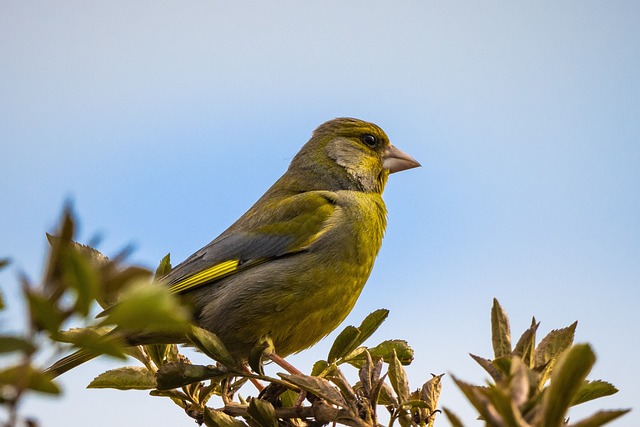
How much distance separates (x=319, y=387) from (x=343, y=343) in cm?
51

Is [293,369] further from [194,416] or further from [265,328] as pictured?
[194,416]

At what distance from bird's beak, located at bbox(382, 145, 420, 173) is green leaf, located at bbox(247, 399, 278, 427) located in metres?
3.42

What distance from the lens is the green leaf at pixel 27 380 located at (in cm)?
84

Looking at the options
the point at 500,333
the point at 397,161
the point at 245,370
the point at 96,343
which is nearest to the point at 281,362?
the point at 245,370

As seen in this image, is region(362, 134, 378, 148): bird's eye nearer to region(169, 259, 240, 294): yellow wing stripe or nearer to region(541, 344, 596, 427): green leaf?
region(169, 259, 240, 294): yellow wing stripe

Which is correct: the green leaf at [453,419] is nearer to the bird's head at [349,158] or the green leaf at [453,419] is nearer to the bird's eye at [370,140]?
the bird's head at [349,158]

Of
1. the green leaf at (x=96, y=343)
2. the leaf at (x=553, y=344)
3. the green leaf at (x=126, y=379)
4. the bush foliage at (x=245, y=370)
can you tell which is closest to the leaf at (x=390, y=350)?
the bush foliage at (x=245, y=370)

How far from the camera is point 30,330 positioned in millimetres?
829

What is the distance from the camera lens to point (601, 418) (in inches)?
48.3

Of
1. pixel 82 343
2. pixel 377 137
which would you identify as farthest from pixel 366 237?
pixel 82 343

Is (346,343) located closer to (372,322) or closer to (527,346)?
(372,322)

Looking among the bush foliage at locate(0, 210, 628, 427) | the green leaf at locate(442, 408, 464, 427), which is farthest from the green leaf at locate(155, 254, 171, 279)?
the green leaf at locate(442, 408, 464, 427)

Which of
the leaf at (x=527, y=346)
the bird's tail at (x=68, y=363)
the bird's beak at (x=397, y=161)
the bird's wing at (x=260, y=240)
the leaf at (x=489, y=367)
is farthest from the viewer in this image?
the bird's beak at (x=397, y=161)

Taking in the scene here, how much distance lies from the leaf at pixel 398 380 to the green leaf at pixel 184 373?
505 millimetres
